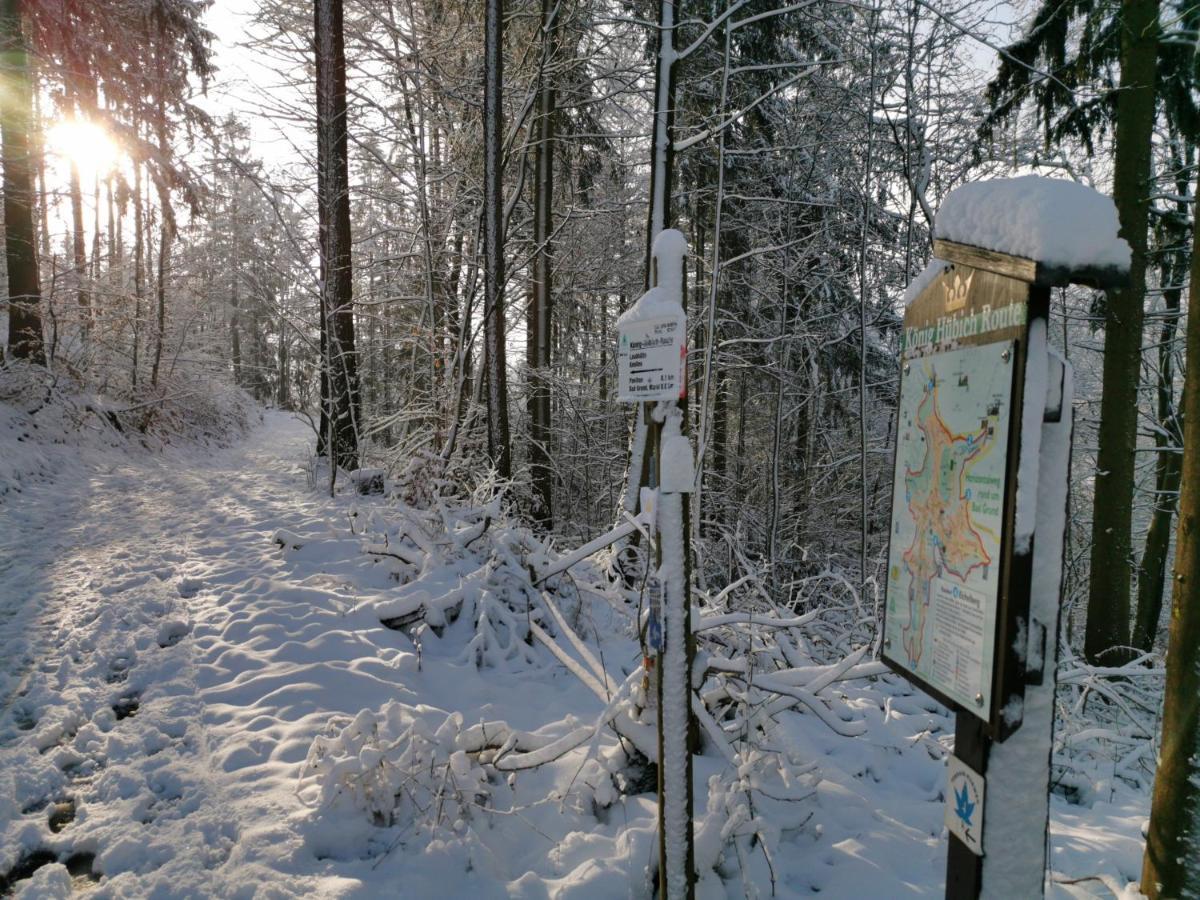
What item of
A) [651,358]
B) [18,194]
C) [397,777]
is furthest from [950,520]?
[18,194]

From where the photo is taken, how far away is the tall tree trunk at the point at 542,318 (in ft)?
32.7

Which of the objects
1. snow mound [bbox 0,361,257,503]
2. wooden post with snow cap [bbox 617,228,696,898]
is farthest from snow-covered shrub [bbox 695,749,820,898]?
snow mound [bbox 0,361,257,503]

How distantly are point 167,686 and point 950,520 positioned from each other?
4.52 m

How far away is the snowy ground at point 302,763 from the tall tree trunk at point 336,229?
116 inches

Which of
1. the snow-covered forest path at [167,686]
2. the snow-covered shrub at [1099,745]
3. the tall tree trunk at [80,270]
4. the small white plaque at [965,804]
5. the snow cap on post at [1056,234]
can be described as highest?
the tall tree trunk at [80,270]

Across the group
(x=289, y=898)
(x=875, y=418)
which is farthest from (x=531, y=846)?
(x=875, y=418)

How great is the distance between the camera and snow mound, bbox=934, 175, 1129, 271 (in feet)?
5.13

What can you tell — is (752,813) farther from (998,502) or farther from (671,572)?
(998,502)

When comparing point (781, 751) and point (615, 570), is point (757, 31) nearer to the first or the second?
point (615, 570)

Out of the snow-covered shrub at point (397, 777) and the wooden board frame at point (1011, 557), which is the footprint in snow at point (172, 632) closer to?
the snow-covered shrub at point (397, 777)

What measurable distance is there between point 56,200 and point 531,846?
50.3ft

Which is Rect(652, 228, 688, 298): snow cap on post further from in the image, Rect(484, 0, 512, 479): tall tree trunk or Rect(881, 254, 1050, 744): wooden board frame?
Rect(484, 0, 512, 479): tall tree trunk

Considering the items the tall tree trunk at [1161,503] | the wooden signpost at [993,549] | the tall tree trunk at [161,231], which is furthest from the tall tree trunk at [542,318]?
the tall tree trunk at [1161,503]

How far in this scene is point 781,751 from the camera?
3324 mm
